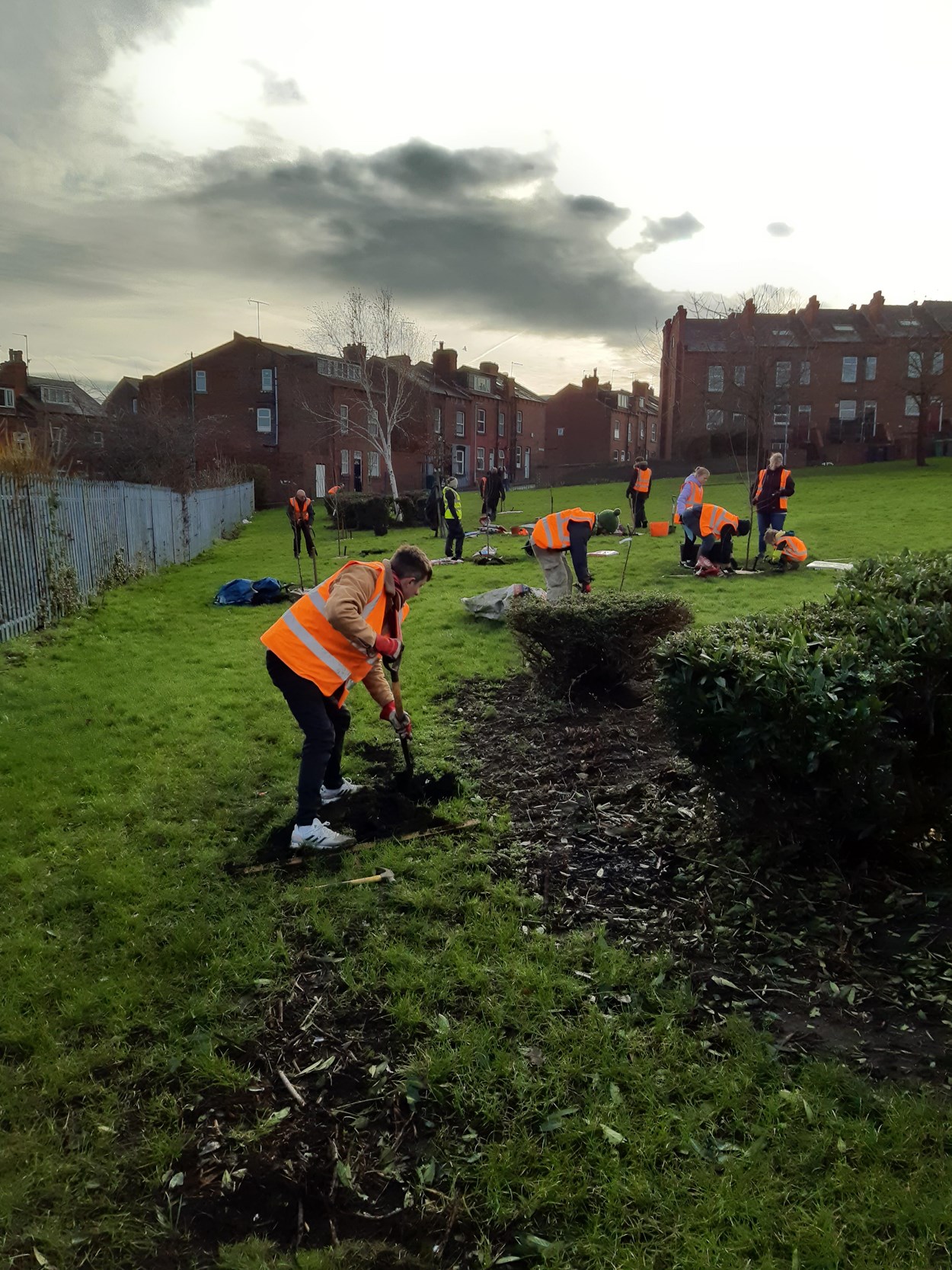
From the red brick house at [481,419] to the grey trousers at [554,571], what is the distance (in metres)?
41.2

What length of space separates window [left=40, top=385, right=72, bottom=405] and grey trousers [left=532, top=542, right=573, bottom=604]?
52148mm

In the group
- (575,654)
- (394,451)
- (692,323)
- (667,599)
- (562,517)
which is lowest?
(575,654)

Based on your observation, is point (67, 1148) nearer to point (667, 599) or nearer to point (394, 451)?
point (667, 599)

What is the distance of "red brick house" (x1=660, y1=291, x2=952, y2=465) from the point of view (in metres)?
48.1

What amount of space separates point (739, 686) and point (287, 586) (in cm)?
1139

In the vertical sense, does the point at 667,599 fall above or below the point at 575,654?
above

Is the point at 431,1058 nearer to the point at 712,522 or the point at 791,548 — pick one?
the point at 712,522

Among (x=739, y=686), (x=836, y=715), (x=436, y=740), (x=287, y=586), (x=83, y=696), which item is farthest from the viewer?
(x=287, y=586)

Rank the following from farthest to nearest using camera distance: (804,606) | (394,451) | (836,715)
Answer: (394,451), (804,606), (836,715)

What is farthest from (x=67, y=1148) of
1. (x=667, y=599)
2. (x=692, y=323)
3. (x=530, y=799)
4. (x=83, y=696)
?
(x=692, y=323)

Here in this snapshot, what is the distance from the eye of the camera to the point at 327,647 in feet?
15.3

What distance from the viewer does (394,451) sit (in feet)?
174

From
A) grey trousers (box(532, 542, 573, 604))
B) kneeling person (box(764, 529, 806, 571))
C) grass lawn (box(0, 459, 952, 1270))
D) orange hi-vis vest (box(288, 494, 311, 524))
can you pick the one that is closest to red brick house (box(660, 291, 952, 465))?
orange hi-vis vest (box(288, 494, 311, 524))

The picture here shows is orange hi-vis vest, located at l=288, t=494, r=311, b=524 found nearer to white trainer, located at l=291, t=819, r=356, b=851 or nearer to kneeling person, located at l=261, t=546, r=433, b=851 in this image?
kneeling person, located at l=261, t=546, r=433, b=851
